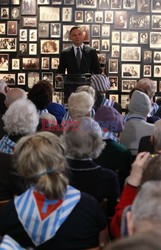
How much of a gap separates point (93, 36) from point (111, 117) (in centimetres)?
597

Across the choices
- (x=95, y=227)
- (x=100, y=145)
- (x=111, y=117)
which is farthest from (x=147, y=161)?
(x=111, y=117)

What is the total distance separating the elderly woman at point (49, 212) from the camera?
2529 millimetres

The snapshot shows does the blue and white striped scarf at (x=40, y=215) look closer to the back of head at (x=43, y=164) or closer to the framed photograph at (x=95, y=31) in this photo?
the back of head at (x=43, y=164)

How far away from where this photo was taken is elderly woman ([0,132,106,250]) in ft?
8.30

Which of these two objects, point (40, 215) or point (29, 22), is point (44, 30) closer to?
point (29, 22)

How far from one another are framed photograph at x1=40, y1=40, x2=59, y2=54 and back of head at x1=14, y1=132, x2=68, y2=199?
851 cm

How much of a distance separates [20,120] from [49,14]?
288 inches

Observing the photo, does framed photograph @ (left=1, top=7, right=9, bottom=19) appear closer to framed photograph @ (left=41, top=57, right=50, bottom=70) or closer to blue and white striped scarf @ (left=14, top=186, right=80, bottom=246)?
framed photograph @ (left=41, top=57, right=50, bottom=70)

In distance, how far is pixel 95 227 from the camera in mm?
2648

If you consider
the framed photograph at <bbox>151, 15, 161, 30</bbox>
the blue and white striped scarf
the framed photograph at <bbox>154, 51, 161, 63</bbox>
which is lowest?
the blue and white striped scarf

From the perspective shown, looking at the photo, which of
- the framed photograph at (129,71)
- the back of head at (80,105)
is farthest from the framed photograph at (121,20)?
the back of head at (80,105)

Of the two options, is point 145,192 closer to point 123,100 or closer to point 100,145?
point 100,145

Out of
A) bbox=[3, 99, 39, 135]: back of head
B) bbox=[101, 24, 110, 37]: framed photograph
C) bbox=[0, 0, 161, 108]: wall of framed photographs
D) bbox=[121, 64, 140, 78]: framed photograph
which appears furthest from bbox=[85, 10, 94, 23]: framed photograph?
bbox=[3, 99, 39, 135]: back of head

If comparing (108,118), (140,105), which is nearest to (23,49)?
(108,118)
